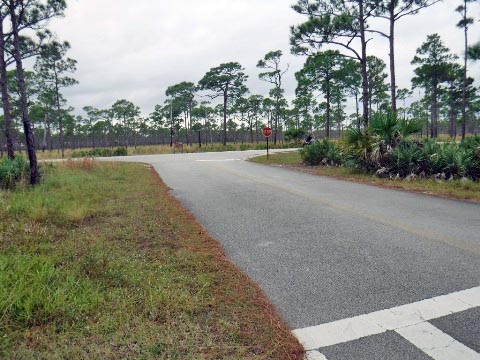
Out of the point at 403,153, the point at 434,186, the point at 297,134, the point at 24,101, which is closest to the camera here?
the point at 434,186

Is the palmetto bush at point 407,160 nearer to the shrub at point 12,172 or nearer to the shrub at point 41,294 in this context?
the shrub at point 41,294

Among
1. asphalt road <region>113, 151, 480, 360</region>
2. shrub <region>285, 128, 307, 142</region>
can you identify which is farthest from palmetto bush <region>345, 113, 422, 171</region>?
shrub <region>285, 128, 307, 142</region>

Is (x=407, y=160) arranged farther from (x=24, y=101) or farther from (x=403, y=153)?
(x=24, y=101)

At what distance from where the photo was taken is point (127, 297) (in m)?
3.09

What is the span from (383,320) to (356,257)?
145 centimetres

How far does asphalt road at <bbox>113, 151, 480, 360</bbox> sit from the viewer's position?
8.55 feet

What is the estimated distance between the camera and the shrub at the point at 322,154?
1531cm

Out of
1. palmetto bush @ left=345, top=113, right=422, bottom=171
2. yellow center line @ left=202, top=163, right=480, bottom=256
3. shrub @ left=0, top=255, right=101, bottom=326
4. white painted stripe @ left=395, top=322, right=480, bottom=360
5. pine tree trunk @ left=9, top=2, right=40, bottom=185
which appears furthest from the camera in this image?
palmetto bush @ left=345, top=113, right=422, bottom=171

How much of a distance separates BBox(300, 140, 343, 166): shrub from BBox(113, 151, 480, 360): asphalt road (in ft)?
23.2

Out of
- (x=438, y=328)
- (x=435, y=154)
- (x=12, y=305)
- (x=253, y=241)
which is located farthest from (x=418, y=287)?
(x=435, y=154)

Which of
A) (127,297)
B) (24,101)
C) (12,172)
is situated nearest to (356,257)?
(127,297)

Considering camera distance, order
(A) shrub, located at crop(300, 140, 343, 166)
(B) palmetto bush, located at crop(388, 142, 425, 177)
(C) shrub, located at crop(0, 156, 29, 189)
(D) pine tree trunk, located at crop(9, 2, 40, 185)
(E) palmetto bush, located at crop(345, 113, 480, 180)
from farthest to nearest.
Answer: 1. (A) shrub, located at crop(300, 140, 343, 166)
2. (B) palmetto bush, located at crop(388, 142, 425, 177)
3. (C) shrub, located at crop(0, 156, 29, 189)
4. (E) palmetto bush, located at crop(345, 113, 480, 180)
5. (D) pine tree trunk, located at crop(9, 2, 40, 185)

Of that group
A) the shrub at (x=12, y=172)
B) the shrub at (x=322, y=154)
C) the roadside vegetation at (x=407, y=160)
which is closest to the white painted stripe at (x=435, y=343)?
the roadside vegetation at (x=407, y=160)

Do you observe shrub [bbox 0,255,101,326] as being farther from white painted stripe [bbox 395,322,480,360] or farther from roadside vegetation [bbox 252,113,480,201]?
roadside vegetation [bbox 252,113,480,201]
